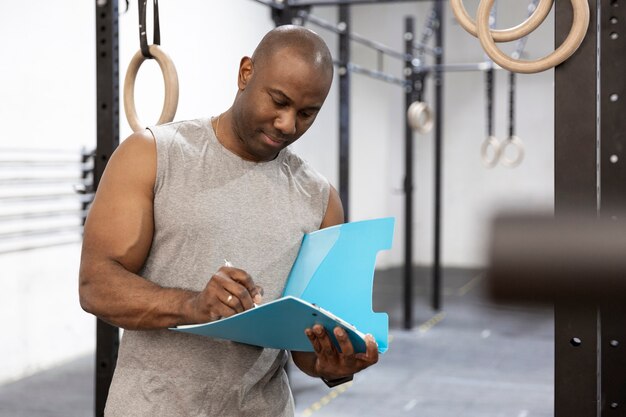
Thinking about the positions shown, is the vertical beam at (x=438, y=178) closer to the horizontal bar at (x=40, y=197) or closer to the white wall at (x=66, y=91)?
the white wall at (x=66, y=91)

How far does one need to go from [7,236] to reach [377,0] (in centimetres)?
271

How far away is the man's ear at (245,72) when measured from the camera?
1443mm

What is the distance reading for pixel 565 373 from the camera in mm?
1283

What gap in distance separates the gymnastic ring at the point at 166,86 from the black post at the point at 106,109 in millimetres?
304

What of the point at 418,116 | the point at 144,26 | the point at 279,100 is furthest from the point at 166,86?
the point at 418,116

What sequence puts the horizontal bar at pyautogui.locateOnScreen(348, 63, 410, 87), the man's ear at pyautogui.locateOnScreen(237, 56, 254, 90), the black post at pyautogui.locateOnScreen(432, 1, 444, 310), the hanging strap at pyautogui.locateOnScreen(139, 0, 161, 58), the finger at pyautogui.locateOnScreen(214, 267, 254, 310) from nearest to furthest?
the finger at pyautogui.locateOnScreen(214, 267, 254, 310), the man's ear at pyautogui.locateOnScreen(237, 56, 254, 90), the hanging strap at pyautogui.locateOnScreen(139, 0, 161, 58), the horizontal bar at pyautogui.locateOnScreen(348, 63, 410, 87), the black post at pyautogui.locateOnScreen(432, 1, 444, 310)

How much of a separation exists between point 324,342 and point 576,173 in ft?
1.65

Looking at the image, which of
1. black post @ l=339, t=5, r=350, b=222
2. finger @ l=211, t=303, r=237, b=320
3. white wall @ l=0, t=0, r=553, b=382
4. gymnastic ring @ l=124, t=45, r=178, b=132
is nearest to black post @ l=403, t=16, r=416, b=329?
white wall @ l=0, t=0, r=553, b=382

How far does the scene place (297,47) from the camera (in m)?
1.38

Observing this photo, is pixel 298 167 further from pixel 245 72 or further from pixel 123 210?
pixel 123 210

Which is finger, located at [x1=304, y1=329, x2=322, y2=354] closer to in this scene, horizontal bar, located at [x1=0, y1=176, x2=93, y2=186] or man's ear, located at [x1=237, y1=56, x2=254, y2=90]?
man's ear, located at [x1=237, y1=56, x2=254, y2=90]

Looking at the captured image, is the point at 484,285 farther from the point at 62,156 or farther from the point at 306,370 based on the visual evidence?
the point at 62,156

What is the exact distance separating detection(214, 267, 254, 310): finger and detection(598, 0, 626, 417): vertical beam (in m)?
0.59

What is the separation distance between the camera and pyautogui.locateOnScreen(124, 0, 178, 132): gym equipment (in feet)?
6.03
